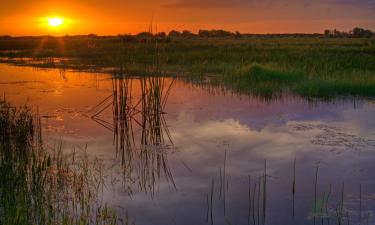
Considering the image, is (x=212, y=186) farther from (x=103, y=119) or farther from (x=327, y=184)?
(x=103, y=119)

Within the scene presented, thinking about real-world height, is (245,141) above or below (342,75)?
below

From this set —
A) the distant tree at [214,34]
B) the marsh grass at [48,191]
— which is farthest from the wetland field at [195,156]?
the distant tree at [214,34]

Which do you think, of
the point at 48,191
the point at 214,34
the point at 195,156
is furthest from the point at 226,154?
the point at 214,34

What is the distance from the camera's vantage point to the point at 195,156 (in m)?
7.71

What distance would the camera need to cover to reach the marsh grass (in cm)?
480

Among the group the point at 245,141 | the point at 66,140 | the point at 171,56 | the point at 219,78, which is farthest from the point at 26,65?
the point at 245,141

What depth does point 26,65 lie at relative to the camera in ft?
82.0

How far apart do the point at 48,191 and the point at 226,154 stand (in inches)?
128

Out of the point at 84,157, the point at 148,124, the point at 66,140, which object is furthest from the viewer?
the point at 148,124

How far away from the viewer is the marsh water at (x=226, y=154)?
5.47 m

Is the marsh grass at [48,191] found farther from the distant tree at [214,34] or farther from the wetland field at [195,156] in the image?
the distant tree at [214,34]

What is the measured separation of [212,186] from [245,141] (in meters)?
2.80

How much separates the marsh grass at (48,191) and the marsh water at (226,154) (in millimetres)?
299

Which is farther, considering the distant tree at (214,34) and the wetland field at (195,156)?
the distant tree at (214,34)
